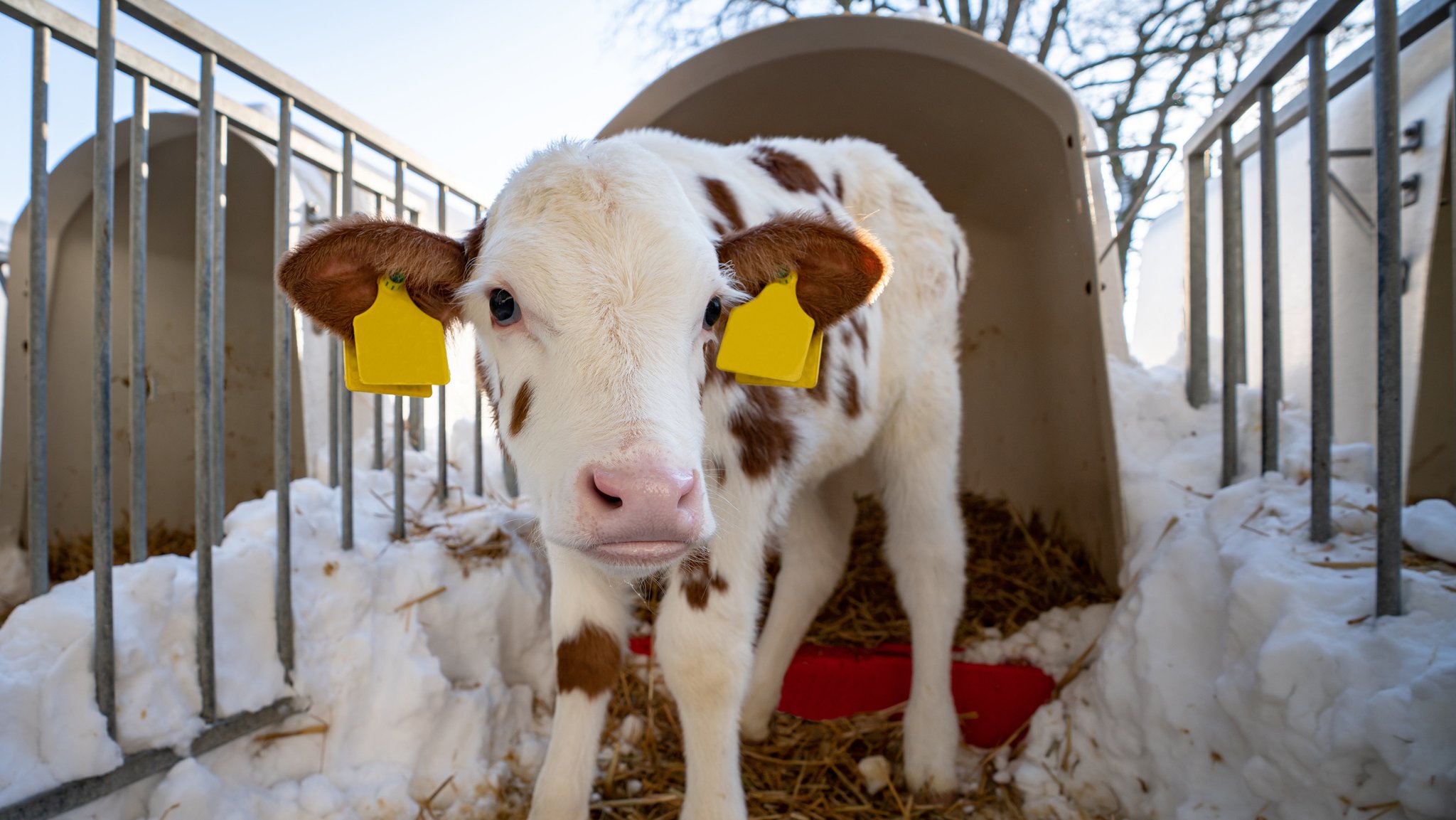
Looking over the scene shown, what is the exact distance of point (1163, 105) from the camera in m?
9.55

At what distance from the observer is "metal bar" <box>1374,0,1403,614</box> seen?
1.96m

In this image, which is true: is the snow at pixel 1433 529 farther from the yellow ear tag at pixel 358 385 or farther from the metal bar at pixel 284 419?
the metal bar at pixel 284 419

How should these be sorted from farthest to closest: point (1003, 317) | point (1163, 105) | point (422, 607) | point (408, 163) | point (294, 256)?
1. point (1163, 105)
2. point (1003, 317)
3. point (408, 163)
4. point (422, 607)
5. point (294, 256)

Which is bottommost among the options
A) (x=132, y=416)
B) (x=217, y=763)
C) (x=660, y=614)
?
(x=217, y=763)

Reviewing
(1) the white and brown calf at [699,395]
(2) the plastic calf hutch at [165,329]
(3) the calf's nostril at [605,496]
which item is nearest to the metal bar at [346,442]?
(1) the white and brown calf at [699,395]

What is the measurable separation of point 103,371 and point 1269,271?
364 centimetres

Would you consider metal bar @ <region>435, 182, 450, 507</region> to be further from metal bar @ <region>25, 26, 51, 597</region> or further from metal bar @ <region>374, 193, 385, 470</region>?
metal bar @ <region>25, 26, 51, 597</region>

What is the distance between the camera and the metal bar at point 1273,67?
239 cm

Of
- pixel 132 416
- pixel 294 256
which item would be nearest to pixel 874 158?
pixel 294 256

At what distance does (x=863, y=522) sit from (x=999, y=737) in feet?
5.37

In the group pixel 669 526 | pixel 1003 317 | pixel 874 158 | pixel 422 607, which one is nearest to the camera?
pixel 669 526

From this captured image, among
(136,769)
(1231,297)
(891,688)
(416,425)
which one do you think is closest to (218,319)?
(136,769)

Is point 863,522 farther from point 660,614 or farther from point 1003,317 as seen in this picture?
point 660,614

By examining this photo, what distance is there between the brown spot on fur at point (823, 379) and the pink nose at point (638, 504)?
3.65 ft
